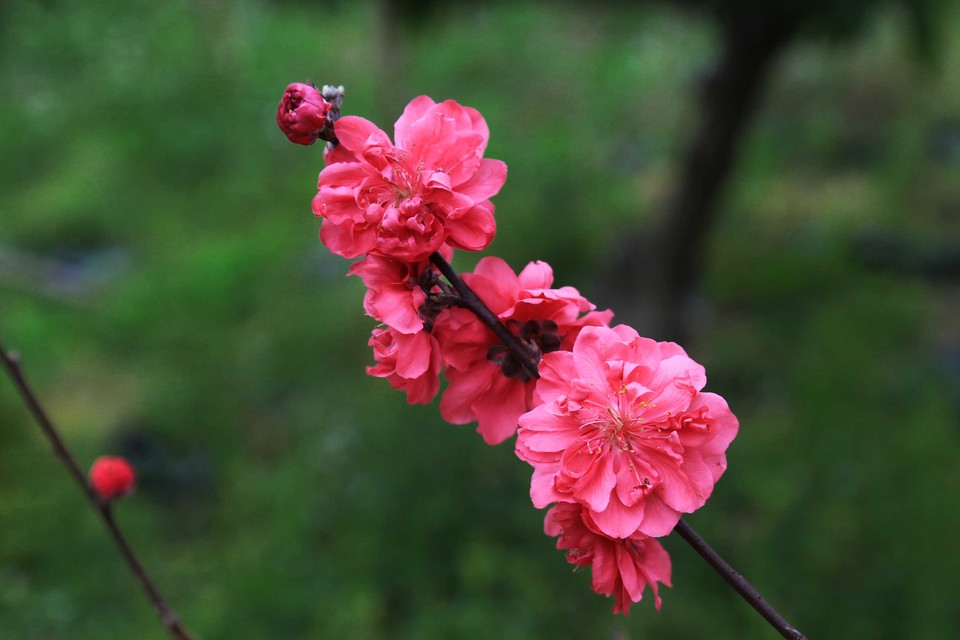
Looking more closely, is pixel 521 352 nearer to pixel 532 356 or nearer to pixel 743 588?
pixel 532 356

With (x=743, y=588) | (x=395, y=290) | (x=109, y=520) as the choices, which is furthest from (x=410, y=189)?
(x=109, y=520)

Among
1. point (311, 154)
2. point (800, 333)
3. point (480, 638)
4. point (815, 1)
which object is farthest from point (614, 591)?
point (311, 154)

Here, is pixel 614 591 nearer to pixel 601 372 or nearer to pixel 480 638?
pixel 601 372

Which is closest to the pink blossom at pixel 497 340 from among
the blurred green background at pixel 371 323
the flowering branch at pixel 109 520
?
the blurred green background at pixel 371 323

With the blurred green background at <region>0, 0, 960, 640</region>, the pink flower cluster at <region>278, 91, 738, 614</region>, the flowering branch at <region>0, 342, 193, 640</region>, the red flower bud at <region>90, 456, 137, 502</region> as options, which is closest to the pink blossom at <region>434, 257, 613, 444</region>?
the pink flower cluster at <region>278, 91, 738, 614</region>

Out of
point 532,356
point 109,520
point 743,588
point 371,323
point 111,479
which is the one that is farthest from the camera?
point 371,323

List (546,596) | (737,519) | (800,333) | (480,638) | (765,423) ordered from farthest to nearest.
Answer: (800,333) → (765,423) → (737,519) → (546,596) → (480,638)

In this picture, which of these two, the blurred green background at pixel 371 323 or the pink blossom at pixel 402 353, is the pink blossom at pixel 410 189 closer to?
the pink blossom at pixel 402 353

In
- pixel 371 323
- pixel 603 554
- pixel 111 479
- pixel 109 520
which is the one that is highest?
pixel 603 554
